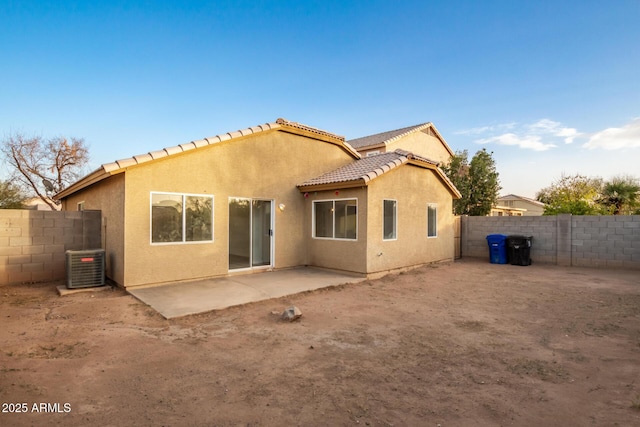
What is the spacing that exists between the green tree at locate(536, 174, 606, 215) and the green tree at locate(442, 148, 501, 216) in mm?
3007

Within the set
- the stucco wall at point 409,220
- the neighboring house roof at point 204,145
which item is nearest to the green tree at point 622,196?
the stucco wall at point 409,220

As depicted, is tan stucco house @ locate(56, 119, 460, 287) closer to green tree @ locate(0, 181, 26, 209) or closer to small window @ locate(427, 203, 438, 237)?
small window @ locate(427, 203, 438, 237)

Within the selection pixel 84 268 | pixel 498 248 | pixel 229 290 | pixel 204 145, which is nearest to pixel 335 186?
pixel 204 145

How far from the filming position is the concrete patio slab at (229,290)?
6738 millimetres

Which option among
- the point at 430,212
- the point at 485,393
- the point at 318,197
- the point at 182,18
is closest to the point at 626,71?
the point at 430,212

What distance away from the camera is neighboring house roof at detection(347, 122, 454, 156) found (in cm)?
2367

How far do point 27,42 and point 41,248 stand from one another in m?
8.67

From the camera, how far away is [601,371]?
4.05 m

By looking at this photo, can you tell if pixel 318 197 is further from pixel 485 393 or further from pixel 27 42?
pixel 27 42

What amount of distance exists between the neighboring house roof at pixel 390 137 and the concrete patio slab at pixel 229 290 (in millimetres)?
15496

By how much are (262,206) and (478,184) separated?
568 inches

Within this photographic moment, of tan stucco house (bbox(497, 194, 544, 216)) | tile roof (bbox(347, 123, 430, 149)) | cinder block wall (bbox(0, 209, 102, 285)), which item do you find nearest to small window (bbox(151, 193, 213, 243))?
cinder block wall (bbox(0, 209, 102, 285))

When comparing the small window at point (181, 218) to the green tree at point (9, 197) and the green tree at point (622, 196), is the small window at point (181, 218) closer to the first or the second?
the green tree at point (9, 197)

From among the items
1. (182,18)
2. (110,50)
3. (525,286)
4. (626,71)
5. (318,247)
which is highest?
(182,18)
